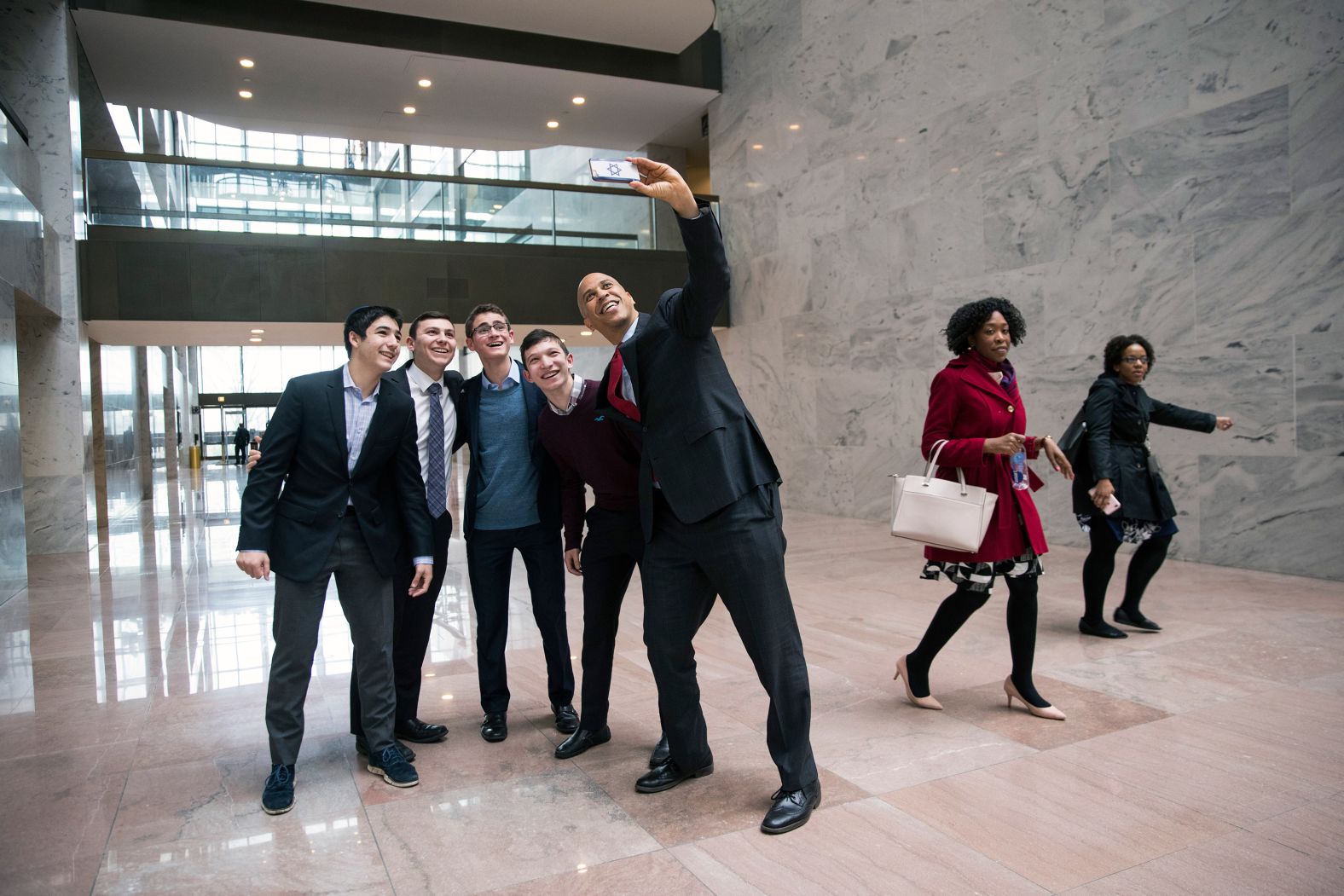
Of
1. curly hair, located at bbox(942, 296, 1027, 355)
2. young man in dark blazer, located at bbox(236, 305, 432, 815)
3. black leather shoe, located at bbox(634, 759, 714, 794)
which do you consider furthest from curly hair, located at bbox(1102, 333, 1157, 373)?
young man in dark blazer, located at bbox(236, 305, 432, 815)

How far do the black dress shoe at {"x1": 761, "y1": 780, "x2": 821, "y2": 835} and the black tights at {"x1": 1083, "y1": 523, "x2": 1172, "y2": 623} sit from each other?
3250 mm

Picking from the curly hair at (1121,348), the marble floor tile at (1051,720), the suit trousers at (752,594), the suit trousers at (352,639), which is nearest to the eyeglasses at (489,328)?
the suit trousers at (352,639)

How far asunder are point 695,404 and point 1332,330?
258 inches

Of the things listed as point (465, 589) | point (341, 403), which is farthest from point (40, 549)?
point (341, 403)

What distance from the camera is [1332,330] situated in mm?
7230

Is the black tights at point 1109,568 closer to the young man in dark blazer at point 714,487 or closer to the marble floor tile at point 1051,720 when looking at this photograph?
the marble floor tile at point 1051,720

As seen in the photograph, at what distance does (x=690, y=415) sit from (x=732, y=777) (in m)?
1.42

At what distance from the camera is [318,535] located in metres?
3.47

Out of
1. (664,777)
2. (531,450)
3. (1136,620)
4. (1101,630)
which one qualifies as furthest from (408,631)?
(1136,620)

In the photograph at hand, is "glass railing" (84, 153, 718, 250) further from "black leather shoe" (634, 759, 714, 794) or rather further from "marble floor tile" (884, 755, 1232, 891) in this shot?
"marble floor tile" (884, 755, 1232, 891)

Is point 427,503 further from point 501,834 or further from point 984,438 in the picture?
point 984,438

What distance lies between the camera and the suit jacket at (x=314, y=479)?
3404mm

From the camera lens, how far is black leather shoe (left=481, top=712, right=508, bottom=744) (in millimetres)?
4027

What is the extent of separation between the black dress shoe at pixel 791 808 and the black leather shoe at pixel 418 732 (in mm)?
1570
